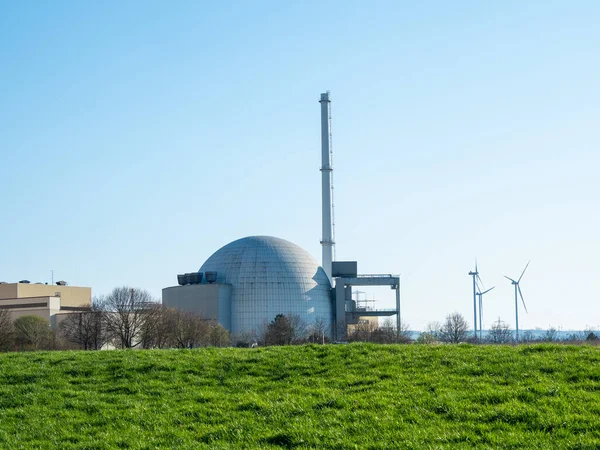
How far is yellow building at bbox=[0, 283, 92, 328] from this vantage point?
4990 inches

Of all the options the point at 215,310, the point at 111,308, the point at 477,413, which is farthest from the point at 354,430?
the point at 215,310

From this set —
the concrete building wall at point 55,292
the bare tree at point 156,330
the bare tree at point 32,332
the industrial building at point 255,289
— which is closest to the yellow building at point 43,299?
the concrete building wall at point 55,292

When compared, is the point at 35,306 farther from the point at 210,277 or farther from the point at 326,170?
the point at 326,170

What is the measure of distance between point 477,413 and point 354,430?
8.37ft

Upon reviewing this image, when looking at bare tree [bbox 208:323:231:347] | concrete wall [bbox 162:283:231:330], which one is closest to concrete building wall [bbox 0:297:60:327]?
concrete wall [bbox 162:283:231:330]

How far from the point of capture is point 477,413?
1603cm

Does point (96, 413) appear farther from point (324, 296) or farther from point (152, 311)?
point (324, 296)

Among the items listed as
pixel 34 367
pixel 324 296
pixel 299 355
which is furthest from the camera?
pixel 324 296

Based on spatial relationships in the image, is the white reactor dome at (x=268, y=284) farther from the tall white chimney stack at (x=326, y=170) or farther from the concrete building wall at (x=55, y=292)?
the concrete building wall at (x=55, y=292)

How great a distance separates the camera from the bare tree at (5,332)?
75.4m

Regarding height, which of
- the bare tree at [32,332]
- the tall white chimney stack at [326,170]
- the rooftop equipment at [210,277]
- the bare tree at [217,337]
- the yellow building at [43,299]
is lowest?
the bare tree at [217,337]

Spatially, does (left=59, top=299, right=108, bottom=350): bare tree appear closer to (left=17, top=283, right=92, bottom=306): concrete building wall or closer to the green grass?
(left=17, top=283, right=92, bottom=306): concrete building wall

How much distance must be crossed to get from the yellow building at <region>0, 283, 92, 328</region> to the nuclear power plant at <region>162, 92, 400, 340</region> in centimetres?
1611

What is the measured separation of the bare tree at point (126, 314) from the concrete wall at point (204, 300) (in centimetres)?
3469
